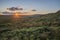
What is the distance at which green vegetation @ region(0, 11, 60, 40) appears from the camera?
2578 millimetres

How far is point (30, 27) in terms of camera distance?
2.63 metres

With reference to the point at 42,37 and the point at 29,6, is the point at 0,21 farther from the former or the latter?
the point at 42,37

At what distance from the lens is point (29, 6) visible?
2715 millimetres

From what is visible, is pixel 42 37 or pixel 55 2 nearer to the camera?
pixel 42 37

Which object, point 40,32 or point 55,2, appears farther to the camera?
point 55,2

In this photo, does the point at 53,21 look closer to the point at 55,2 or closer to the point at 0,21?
the point at 55,2

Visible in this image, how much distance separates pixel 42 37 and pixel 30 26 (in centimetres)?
28

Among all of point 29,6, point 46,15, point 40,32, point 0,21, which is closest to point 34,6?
point 29,6

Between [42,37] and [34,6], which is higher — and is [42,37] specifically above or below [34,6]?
below

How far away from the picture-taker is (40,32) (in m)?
2.59

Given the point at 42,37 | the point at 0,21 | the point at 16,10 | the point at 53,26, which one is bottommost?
the point at 42,37

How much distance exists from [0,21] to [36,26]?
0.63 metres

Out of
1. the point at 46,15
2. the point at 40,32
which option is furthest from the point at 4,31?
the point at 46,15

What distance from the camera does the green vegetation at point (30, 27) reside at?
258cm
